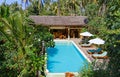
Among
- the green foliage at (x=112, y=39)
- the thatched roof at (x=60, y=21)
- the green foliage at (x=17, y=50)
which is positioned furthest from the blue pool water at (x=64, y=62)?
the thatched roof at (x=60, y=21)

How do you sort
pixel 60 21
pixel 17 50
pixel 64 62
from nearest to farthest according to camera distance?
pixel 17 50 < pixel 64 62 < pixel 60 21

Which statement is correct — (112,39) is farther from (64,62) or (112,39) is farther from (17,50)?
(64,62)

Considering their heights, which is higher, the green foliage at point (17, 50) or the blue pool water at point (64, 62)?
the green foliage at point (17, 50)

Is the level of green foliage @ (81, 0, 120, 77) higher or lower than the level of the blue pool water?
higher

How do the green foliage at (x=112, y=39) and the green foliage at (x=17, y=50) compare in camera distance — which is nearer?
the green foliage at (x=112, y=39)

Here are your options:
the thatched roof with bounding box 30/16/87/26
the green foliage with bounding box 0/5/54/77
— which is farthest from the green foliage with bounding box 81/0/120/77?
the thatched roof with bounding box 30/16/87/26

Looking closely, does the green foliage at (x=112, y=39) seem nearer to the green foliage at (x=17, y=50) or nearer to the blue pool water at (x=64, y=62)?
the green foliage at (x=17, y=50)

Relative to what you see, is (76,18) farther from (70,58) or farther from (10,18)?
(10,18)

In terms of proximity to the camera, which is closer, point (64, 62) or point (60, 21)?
point (64, 62)

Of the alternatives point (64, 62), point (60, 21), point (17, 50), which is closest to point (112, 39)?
point (17, 50)

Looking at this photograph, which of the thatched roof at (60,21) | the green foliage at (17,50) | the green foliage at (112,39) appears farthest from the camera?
the thatched roof at (60,21)

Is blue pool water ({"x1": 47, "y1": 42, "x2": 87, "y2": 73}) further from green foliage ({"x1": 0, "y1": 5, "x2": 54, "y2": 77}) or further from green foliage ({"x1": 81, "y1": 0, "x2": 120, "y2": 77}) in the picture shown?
green foliage ({"x1": 0, "y1": 5, "x2": 54, "y2": 77})

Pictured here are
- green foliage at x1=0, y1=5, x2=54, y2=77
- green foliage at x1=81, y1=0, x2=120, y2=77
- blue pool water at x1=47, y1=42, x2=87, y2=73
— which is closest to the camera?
green foliage at x1=81, y1=0, x2=120, y2=77

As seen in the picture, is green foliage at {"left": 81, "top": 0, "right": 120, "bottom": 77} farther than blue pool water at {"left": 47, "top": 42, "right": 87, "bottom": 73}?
No
